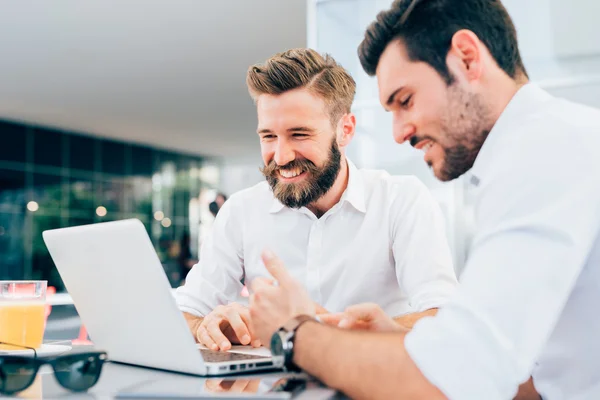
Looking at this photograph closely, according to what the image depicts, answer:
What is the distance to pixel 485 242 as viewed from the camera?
2.89 feet

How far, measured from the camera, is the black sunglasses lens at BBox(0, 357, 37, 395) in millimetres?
908

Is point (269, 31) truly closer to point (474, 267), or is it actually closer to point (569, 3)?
point (569, 3)

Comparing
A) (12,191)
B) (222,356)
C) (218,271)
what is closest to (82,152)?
(12,191)

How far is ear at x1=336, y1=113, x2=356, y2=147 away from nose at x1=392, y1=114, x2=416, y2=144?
2.49 feet

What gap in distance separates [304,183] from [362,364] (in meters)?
0.98

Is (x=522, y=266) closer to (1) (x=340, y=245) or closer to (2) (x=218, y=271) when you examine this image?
(1) (x=340, y=245)

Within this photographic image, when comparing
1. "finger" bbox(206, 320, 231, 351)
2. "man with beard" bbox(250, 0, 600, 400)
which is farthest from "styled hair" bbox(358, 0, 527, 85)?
"finger" bbox(206, 320, 231, 351)

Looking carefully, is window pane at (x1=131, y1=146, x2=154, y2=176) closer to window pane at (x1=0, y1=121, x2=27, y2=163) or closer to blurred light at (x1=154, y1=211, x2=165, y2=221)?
blurred light at (x1=154, y1=211, x2=165, y2=221)

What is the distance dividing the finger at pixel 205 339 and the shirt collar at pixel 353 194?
0.58m

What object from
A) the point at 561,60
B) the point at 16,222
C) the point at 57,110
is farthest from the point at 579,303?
the point at 16,222

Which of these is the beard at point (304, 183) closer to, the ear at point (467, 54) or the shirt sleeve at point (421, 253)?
the shirt sleeve at point (421, 253)

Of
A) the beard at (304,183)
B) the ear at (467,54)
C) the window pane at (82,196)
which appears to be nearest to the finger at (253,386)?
the ear at (467,54)

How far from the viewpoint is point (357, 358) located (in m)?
0.88

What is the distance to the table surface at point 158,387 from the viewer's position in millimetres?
858
